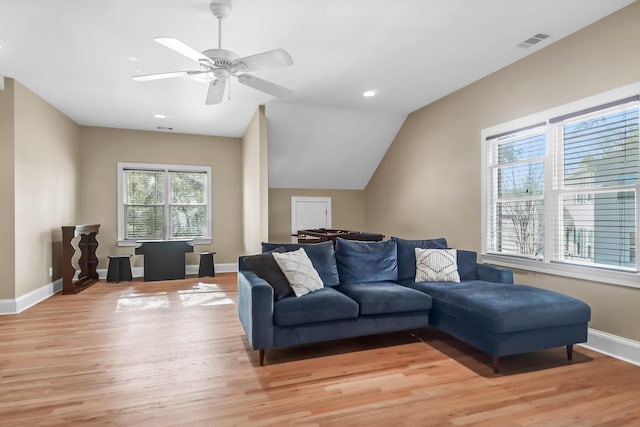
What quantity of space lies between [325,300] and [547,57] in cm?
338

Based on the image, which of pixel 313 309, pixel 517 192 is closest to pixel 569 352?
pixel 517 192

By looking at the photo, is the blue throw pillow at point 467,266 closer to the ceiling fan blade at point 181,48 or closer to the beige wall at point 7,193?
the ceiling fan blade at point 181,48

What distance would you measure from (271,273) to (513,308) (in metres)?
2.00

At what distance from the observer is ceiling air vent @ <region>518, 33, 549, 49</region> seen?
11.1 feet

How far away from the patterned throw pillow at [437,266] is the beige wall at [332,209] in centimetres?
408

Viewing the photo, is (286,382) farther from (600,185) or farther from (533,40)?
(533,40)

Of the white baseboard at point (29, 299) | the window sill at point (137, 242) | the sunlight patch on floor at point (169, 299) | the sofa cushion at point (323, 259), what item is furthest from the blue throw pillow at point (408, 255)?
the white baseboard at point (29, 299)

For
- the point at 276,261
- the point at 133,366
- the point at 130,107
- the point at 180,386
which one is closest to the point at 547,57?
the point at 276,261

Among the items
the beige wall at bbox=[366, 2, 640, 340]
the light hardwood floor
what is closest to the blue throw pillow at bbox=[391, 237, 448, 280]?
the light hardwood floor

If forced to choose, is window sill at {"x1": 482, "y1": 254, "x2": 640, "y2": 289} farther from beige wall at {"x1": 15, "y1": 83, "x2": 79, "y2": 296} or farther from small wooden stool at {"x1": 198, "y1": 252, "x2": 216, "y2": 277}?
beige wall at {"x1": 15, "y1": 83, "x2": 79, "y2": 296}

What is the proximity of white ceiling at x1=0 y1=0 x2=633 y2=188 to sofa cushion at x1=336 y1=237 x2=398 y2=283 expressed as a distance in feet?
6.91

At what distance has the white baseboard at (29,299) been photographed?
14.4 feet

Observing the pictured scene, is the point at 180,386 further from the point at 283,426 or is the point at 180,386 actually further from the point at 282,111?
the point at 282,111

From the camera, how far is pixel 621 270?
2.98 metres
